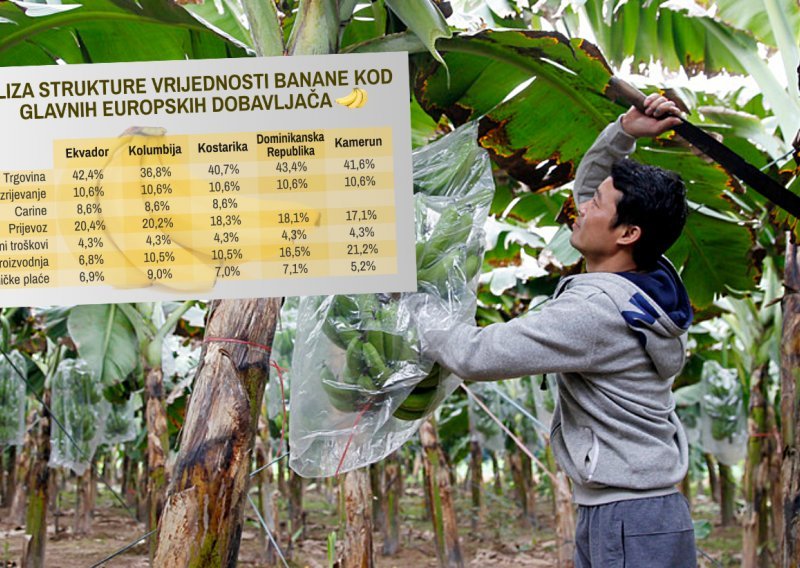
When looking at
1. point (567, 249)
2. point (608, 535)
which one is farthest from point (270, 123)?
point (567, 249)

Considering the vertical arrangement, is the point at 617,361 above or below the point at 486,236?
below

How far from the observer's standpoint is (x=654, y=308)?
1.80 m

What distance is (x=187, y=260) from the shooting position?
180cm

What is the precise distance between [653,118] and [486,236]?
110 cm

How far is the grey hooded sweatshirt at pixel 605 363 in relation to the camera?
1723 millimetres

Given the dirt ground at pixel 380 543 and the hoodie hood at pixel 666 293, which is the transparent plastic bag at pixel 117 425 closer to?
the dirt ground at pixel 380 543

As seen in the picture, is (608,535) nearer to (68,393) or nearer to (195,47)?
(195,47)

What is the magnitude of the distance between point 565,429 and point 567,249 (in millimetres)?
2263

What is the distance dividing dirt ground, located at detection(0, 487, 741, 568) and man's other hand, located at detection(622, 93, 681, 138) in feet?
20.9

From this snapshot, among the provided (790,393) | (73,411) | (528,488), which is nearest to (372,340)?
(790,393)

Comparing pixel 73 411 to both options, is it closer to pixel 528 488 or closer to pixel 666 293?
pixel 528 488

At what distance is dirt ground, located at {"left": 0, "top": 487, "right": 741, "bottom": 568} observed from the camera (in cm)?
945

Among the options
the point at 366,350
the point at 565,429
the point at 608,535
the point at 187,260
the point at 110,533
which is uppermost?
the point at 187,260

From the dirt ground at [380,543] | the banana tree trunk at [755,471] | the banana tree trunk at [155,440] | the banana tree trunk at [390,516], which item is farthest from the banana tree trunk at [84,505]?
the banana tree trunk at [755,471]
